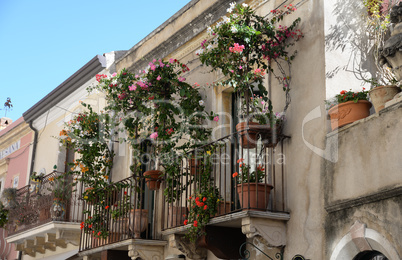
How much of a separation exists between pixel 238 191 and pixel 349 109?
1.75 m

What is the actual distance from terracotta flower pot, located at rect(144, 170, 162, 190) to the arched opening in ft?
13.7

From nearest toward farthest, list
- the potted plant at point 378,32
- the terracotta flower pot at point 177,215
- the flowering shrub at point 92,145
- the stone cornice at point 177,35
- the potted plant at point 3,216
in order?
the potted plant at point 378,32 < the terracotta flower pot at point 177,215 < the stone cornice at point 177,35 < the flowering shrub at point 92,145 < the potted plant at point 3,216

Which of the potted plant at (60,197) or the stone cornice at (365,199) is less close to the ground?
the potted plant at (60,197)

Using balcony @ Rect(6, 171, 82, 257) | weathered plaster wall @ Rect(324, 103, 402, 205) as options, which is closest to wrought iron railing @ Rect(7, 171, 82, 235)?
balcony @ Rect(6, 171, 82, 257)

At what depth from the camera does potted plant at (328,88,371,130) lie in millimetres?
7270

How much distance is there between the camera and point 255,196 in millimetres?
7707

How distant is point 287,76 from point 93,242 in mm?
5150

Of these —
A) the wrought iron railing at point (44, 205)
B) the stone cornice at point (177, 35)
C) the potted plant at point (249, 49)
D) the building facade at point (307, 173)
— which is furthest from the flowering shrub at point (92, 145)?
the potted plant at point (249, 49)

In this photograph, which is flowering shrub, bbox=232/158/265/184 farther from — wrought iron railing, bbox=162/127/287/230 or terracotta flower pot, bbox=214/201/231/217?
terracotta flower pot, bbox=214/201/231/217

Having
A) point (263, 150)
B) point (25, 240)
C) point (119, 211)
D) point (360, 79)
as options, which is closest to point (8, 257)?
point (25, 240)

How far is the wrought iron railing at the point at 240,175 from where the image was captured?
7797mm

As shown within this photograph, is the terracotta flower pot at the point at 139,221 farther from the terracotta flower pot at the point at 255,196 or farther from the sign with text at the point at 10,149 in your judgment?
the sign with text at the point at 10,149

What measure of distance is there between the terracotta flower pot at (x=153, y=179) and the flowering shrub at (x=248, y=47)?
247cm

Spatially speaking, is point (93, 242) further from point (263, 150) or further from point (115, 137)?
point (263, 150)
